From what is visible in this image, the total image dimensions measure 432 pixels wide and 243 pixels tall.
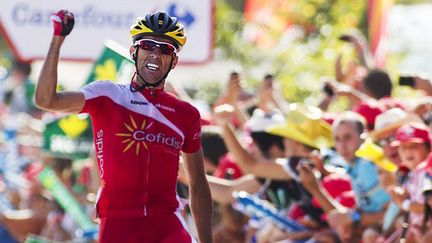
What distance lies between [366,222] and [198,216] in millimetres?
2074

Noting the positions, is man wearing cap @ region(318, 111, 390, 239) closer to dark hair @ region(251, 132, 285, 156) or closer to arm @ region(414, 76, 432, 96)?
arm @ region(414, 76, 432, 96)

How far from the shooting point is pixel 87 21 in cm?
1404

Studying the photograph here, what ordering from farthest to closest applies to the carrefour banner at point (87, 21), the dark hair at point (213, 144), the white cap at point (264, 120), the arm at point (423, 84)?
1. the carrefour banner at point (87, 21)
2. the dark hair at point (213, 144)
3. the white cap at point (264, 120)
4. the arm at point (423, 84)

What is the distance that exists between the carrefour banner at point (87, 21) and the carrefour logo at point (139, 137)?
561cm

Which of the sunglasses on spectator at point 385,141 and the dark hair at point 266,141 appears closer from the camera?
the sunglasses on spectator at point 385,141

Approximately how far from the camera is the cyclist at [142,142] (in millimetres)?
7965

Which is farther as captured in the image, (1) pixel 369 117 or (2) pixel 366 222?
(1) pixel 369 117

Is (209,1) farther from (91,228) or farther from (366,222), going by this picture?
(366,222)

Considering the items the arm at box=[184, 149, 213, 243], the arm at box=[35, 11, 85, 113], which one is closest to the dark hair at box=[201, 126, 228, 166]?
the arm at box=[184, 149, 213, 243]

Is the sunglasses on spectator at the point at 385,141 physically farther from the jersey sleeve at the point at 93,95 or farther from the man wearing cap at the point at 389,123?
the jersey sleeve at the point at 93,95

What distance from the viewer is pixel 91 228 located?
12.4 meters

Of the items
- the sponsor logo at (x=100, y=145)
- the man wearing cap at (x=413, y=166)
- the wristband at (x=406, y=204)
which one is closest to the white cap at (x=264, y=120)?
the man wearing cap at (x=413, y=166)

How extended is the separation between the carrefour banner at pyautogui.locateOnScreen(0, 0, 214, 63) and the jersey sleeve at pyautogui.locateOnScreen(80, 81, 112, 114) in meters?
5.62

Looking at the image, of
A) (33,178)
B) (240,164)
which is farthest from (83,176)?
(240,164)
